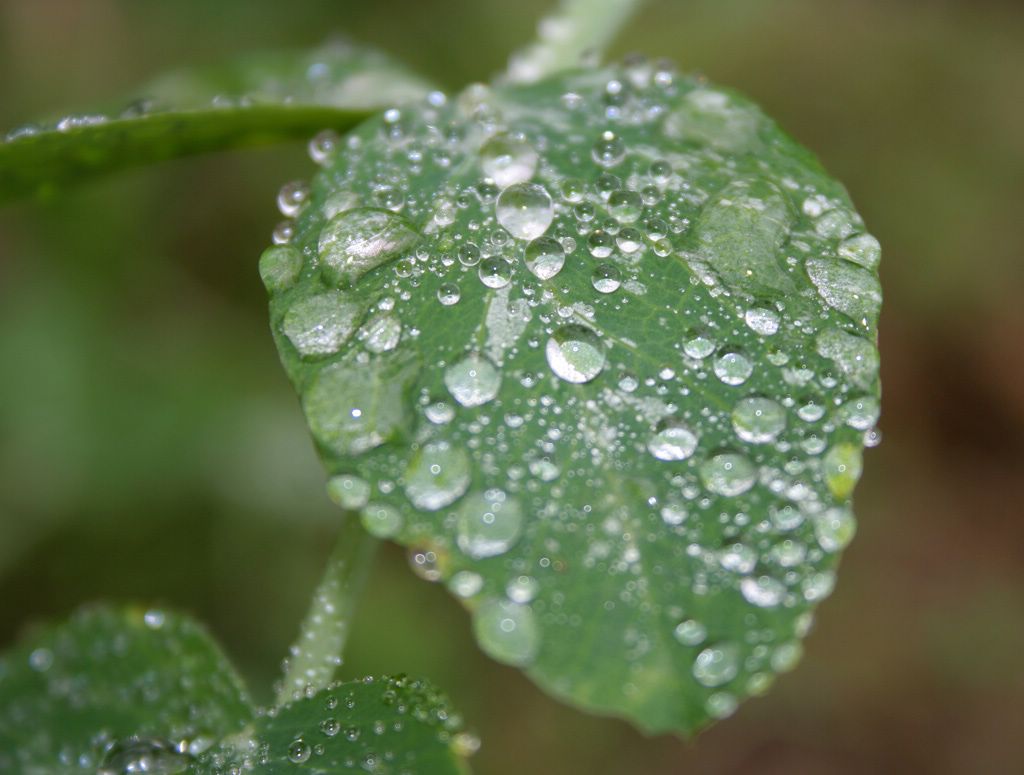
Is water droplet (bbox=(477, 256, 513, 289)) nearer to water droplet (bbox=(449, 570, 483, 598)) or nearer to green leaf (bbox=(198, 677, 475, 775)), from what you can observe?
water droplet (bbox=(449, 570, 483, 598))

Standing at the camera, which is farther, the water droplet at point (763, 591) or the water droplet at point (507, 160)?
the water droplet at point (507, 160)

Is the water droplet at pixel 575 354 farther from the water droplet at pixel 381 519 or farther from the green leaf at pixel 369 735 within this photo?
the green leaf at pixel 369 735

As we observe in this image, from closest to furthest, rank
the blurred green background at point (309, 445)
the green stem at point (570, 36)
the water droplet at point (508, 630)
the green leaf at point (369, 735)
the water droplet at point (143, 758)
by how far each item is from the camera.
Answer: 1. the water droplet at point (508, 630)
2. the green leaf at point (369, 735)
3. the water droplet at point (143, 758)
4. the green stem at point (570, 36)
5. the blurred green background at point (309, 445)

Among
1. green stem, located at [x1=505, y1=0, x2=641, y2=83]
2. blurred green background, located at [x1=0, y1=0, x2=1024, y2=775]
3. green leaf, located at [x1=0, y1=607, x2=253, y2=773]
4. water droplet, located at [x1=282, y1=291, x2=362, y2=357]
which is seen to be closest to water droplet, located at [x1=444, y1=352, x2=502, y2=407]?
water droplet, located at [x1=282, y1=291, x2=362, y2=357]

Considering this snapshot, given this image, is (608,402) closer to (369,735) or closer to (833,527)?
(833,527)

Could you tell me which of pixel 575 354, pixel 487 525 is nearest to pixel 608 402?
pixel 575 354

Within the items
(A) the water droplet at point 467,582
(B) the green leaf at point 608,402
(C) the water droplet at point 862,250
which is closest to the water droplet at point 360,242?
(B) the green leaf at point 608,402
